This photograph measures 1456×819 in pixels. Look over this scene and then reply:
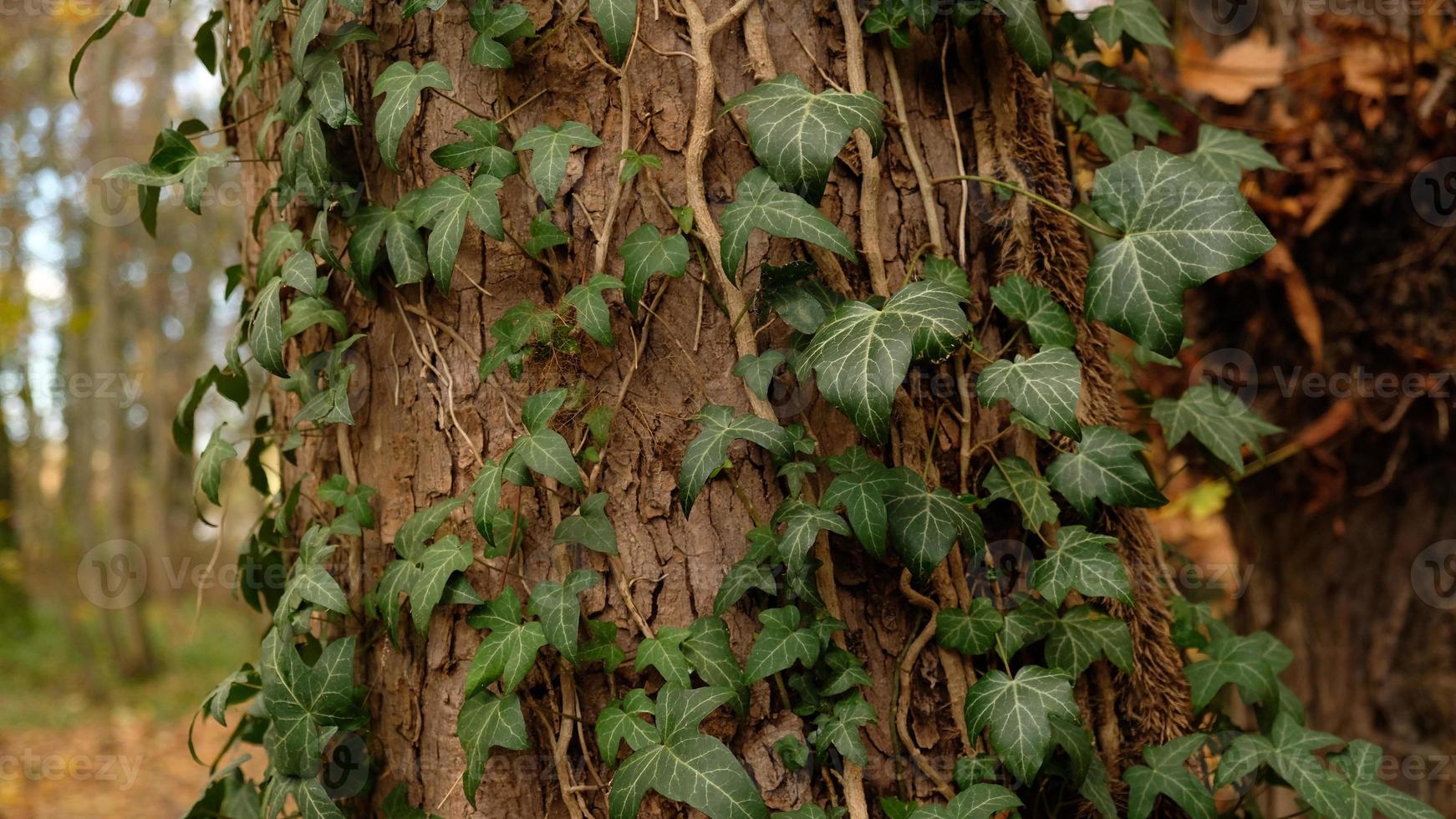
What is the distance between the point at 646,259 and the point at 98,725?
8705mm

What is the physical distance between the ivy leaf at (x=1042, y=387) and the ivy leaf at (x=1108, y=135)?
0.57m

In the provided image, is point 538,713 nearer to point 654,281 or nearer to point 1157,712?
point 654,281

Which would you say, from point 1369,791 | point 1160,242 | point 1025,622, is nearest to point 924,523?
point 1025,622

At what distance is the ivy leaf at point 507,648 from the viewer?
124 cm

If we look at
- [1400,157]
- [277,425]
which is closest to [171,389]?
[277,425]

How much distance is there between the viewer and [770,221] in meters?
1.21

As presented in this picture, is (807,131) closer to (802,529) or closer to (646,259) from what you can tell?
(646,259)

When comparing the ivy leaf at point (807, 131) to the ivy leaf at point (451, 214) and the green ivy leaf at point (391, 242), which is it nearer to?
the ivy leaf at point (451, 214)

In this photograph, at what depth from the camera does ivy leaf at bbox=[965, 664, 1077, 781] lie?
1.20 m

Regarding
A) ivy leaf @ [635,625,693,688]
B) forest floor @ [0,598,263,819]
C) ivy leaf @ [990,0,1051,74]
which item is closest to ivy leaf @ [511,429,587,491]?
ivy leaf @ [635,625,693,688]

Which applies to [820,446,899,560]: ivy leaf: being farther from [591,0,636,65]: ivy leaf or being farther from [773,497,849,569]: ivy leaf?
[591,0,636,65]: ivy leaf

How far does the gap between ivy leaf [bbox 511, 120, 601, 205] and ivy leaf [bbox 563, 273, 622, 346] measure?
0.12 m

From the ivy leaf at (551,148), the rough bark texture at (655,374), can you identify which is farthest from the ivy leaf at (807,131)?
the ivy leaf at (551,148)

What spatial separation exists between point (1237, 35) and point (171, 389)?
1492 centimetres
